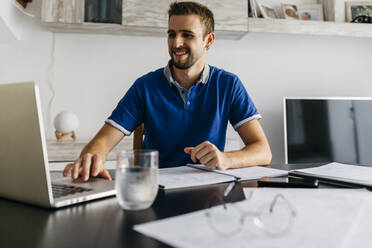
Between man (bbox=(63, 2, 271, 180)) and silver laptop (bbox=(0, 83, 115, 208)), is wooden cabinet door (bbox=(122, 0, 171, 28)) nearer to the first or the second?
man (bbox=(63, 2, 271, 180))

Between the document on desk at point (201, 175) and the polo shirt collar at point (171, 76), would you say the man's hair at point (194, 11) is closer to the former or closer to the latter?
the polo shirt collar at point (171, 76)

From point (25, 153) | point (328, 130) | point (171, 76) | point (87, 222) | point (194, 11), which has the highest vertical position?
point (194, 11)

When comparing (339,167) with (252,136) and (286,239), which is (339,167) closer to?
(252,136)

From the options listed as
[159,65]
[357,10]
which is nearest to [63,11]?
[159,65]

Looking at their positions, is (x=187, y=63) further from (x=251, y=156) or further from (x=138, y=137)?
(x=251, y=156)

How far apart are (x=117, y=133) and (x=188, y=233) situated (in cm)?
101

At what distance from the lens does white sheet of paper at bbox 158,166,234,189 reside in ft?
2.50

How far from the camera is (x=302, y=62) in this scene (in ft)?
9.55

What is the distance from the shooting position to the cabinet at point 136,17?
2215 millimetres

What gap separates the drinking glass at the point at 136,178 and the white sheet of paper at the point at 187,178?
193mm

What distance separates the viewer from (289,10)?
2.77 metres

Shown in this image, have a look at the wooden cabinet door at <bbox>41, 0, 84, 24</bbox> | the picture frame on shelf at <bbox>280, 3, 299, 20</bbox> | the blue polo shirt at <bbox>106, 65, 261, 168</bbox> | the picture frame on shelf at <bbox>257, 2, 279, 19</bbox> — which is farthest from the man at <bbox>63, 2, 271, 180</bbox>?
the picture frame on shelf at <bbox>280, 3, 299, 20</bbox>

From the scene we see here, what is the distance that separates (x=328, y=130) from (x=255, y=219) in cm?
251

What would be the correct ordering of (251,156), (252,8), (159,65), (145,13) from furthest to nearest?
(159,65)
(252,8)
(145,13)
(251,156)
